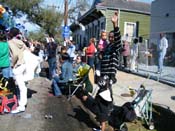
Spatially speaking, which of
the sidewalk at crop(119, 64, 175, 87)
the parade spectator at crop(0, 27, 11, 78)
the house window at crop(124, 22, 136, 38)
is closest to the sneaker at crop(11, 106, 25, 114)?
the parade spectator at crop(0, 27, 11, 78)

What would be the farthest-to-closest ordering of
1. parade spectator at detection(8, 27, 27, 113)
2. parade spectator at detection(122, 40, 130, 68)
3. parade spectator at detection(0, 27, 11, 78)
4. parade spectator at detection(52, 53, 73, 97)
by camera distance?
1. parade spectator at detection(122, 40, 130, 68)
2. parade spectator at detection(52, 53, 73, 97)
3. parade spectator at detection(0, 27, 11, 78)
4. parade spectator at detection(8, 27, 27, 113)

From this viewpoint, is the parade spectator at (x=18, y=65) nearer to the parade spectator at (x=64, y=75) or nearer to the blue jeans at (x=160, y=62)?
the parade spectator at (x=64, y=75)

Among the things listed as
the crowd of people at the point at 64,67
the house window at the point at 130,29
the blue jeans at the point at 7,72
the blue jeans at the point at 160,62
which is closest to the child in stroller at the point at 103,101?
the crowd of people at the point at 64,67

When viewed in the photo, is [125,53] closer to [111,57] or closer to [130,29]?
[111,57]

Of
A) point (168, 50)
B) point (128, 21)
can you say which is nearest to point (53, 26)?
point (128, 21)

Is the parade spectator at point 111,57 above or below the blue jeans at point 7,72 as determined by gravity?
above

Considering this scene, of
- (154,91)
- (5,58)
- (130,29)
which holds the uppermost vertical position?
(130,29)

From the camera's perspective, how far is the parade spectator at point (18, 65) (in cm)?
970

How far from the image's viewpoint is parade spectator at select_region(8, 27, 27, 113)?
970cm

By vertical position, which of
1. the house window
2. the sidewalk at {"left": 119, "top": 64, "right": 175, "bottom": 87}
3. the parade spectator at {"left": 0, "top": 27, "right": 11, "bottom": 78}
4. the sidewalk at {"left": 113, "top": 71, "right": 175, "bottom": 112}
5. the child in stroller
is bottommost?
the sidewalk at {"left": 113, "top": 71, "right": 175, "bottom": 112}

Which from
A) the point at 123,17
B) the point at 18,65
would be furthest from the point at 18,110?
the point at 123,17

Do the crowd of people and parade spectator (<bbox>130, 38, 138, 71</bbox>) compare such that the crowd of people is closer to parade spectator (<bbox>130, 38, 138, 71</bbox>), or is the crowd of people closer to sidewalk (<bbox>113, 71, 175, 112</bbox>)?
sidewalk (<bbox>113, 71, 175, 112</bbox>)

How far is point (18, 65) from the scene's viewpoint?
32.0ft

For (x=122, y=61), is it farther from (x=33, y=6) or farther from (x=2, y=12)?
(x=33, y=6)
